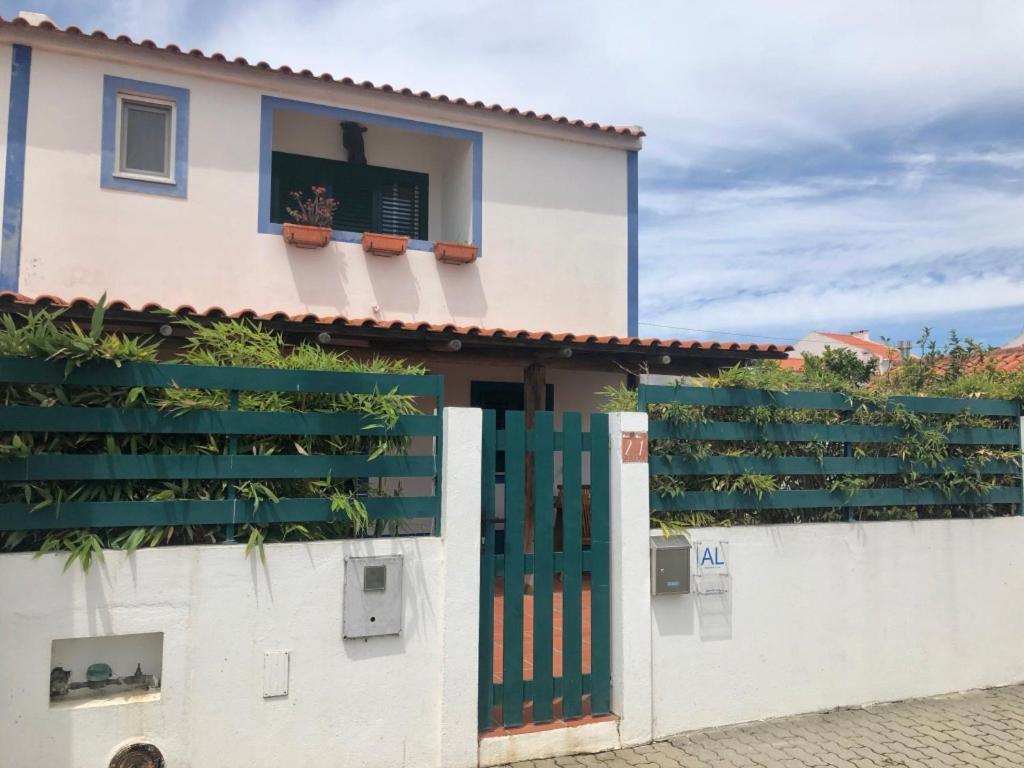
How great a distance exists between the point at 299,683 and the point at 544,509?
1.67m

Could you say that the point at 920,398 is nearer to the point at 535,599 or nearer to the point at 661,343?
the point at 661,343

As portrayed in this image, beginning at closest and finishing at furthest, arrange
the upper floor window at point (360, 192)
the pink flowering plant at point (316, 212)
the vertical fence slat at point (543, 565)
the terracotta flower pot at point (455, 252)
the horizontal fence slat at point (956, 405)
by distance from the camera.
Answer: the vertical fence slat at point (543, 565) → the horizontal fence slat at point (956, 405) → the pink flowering plant at point (316, 212) → the terracotta flower pot at point (455, 252) → the upper floor window at point (360, 192)

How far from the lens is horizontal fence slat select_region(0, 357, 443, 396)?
357 centimetres

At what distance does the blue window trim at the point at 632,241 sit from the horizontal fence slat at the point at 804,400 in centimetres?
440

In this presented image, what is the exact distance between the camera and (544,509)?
15.0 feet

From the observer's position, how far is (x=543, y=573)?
451 cm

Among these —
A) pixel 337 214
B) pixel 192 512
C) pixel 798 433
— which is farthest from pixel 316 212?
pixel 798 433

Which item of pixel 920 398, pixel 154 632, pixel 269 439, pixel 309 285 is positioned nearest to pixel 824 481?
pixel 920 398

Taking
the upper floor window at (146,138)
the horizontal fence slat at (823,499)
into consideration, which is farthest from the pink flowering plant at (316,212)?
the horizontal fence slat at (823,499)

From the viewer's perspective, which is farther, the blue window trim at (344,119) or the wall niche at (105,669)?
the blue window trim at (344,119)

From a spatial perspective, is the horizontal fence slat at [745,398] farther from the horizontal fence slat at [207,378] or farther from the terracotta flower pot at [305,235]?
the terracotta flower pot at [305,235]

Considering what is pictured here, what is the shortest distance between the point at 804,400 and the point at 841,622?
5.19 feet

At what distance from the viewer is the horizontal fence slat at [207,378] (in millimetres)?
3574

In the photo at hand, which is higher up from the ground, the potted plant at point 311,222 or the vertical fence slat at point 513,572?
the potted plant at point 311,222
